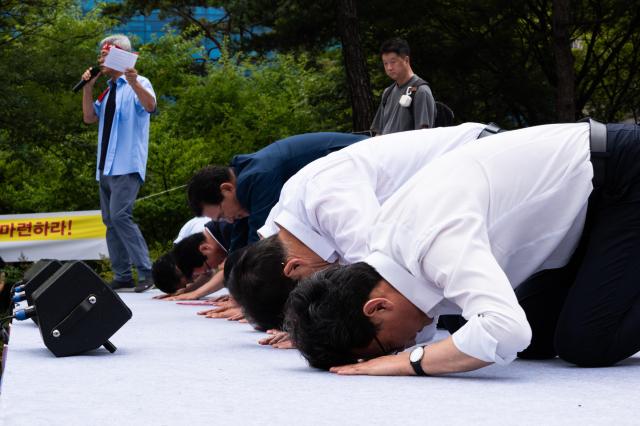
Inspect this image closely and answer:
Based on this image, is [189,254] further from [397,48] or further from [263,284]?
[263,284]

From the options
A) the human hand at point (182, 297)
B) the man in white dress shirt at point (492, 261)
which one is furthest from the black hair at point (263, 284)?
the human hand at point (182, 297)

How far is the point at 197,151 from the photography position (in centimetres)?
1259

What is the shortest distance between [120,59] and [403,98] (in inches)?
71.6

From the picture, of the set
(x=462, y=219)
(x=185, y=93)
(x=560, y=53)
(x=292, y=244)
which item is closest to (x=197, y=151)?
(x=185, y=93)

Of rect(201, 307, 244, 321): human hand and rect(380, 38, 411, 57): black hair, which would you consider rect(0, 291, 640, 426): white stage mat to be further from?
rect(380, 38, 411, 57): black hair

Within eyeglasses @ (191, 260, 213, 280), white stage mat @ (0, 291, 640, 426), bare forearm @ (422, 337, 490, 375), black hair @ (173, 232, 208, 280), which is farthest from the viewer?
eyeglasses @ (191, 260, 213, 280)

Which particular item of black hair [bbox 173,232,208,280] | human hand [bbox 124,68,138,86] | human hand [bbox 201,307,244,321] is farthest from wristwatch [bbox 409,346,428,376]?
human hand [bbox 124,68,138,86]

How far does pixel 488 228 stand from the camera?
2.40 metres

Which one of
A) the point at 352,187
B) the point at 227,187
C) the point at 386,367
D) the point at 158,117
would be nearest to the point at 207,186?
the point at 227,187

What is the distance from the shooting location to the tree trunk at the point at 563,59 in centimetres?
1103

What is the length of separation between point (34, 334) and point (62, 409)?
186 cm

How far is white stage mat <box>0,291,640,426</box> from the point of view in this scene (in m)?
1.96

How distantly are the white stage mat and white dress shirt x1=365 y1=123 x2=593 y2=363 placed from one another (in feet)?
0.57

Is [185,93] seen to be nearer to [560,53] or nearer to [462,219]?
[560,53]
